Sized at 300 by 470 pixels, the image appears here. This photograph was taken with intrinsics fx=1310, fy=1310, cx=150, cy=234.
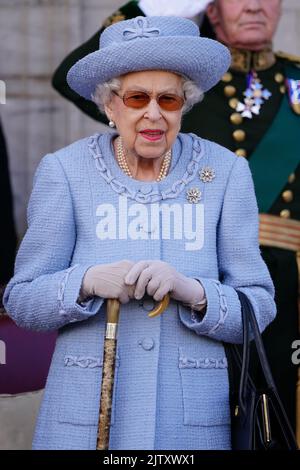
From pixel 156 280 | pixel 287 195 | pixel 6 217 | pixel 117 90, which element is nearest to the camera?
pixel 156 280

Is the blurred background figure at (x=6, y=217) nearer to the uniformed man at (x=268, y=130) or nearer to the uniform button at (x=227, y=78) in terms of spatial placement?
the uniformed man at (x=268, y=130)

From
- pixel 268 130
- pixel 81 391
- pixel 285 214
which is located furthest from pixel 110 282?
pixel 268 130

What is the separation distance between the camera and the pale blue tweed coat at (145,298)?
122 inches

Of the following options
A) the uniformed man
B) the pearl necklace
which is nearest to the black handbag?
the pearl necklace

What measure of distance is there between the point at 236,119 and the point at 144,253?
5.01 feet

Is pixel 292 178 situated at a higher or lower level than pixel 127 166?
higher

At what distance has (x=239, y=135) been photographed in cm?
458

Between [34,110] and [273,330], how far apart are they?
4.92 ft

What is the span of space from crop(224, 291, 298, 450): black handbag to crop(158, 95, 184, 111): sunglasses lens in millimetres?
525

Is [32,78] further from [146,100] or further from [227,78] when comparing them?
[146,100]

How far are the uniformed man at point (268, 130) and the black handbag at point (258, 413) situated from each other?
146 cm

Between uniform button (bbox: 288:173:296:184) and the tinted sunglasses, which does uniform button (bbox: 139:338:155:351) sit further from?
uniform button (bbox: 288:173:296:184)

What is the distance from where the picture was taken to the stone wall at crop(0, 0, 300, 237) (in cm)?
538
